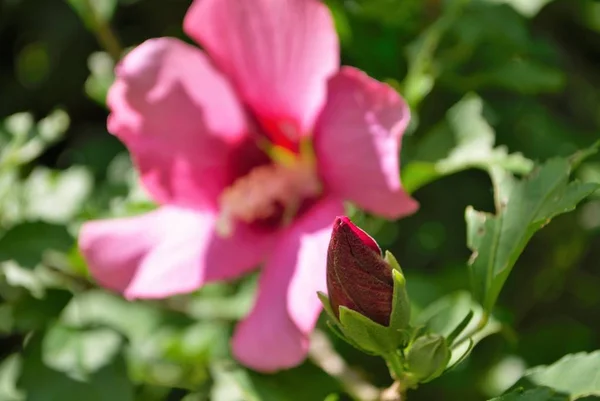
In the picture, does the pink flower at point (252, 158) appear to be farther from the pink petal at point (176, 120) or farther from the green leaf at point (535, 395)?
the green leaf at point (535, 395)

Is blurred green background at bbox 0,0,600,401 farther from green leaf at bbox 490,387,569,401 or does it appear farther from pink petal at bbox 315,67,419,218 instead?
green leaf at bbox 490,387,569,401

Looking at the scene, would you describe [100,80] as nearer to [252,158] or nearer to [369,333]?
[252,158]

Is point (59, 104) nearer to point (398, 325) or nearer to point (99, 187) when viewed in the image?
point (99, 187)

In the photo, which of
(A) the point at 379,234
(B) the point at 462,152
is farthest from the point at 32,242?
(B) the point at 462,152

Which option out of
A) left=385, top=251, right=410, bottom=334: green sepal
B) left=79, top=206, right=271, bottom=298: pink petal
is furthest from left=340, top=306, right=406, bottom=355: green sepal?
left=79, top=206, right=271, bottom=298: pink petal

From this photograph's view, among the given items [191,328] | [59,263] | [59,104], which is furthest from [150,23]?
[191,328]

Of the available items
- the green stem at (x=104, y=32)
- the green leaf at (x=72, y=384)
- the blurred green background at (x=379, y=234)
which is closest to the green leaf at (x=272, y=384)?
the blurred green background at (x=379, y=234)
